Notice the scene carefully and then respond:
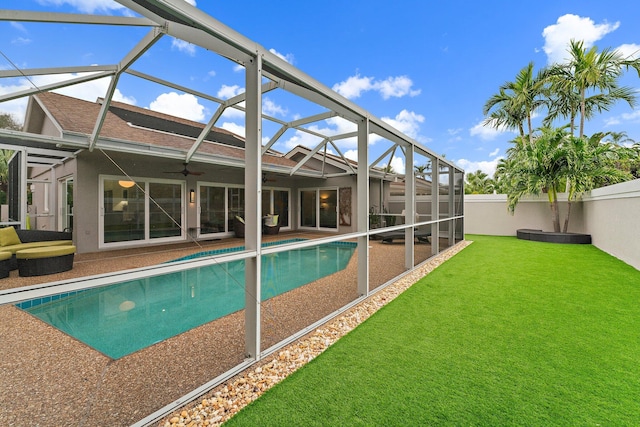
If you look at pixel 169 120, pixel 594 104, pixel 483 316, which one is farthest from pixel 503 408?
pixel 594 104

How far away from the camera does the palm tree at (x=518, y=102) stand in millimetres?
14555

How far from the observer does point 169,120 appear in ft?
33.9

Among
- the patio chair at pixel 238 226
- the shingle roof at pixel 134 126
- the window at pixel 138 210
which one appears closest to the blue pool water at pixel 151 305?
the window at pixel 138 210

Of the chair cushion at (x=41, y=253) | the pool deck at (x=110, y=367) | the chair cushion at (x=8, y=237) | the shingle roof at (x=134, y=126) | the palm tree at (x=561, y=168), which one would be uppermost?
the shingle roof at (x=134, y=126)

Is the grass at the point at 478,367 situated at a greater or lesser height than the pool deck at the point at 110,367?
greater

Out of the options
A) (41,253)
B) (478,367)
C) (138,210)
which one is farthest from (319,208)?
(478,367)

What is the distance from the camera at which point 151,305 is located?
4785 mm

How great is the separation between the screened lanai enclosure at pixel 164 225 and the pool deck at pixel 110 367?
17 mm

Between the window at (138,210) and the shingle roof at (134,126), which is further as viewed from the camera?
the window at (138,210)

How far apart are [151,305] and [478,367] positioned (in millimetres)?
4778

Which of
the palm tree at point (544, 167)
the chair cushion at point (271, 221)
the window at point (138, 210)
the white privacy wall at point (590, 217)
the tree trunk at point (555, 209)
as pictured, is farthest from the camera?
the chair cushion at point (271, 221)

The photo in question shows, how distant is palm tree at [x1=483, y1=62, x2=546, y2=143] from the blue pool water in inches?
568

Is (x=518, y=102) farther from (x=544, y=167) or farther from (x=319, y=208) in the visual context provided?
(x=319, y=208)

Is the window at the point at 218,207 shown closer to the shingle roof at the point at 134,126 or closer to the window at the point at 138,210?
the window at the point at 138,210
